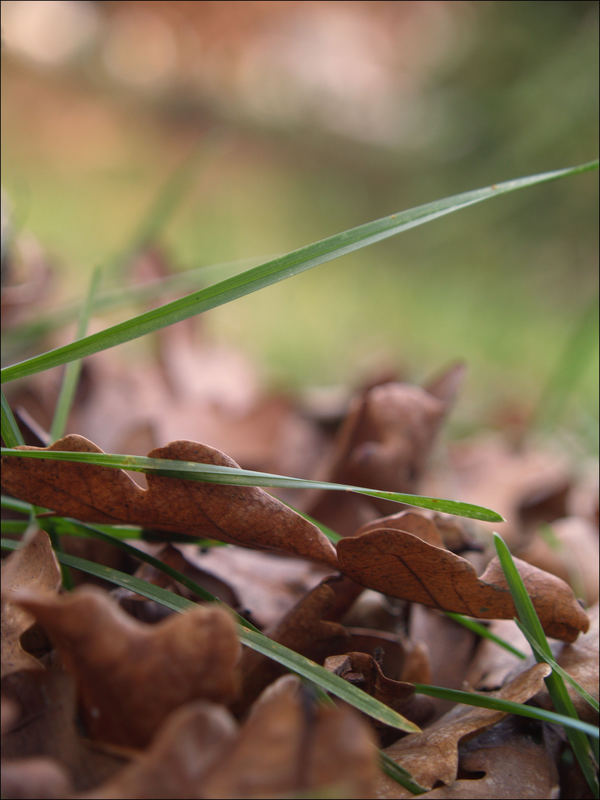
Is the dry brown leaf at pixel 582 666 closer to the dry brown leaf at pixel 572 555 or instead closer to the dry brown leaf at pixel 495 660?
the dry brown leaf at pixel 495 660

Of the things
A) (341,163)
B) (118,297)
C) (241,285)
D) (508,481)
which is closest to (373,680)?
(241,285)

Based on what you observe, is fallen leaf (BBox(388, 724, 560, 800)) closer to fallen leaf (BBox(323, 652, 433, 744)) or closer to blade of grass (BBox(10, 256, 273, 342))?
fallen leaf (BBox(323, 652, 433, 744))

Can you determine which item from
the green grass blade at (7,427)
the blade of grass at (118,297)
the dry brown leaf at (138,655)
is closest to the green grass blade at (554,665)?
the dry brown leaf at (138,655)

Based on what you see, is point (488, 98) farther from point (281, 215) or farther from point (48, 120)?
point (48, 120)

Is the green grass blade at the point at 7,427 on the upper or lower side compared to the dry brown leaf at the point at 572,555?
upper

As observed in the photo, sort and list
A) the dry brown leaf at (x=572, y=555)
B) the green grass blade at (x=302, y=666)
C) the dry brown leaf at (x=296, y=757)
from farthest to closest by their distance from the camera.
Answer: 1. the dry brown leaf at (x=572, y=555)
2. the green grass blade at (x=302, y=666)
3. the dry brown leaf at (x=296, y=757)

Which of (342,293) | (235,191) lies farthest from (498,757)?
(235,191)
